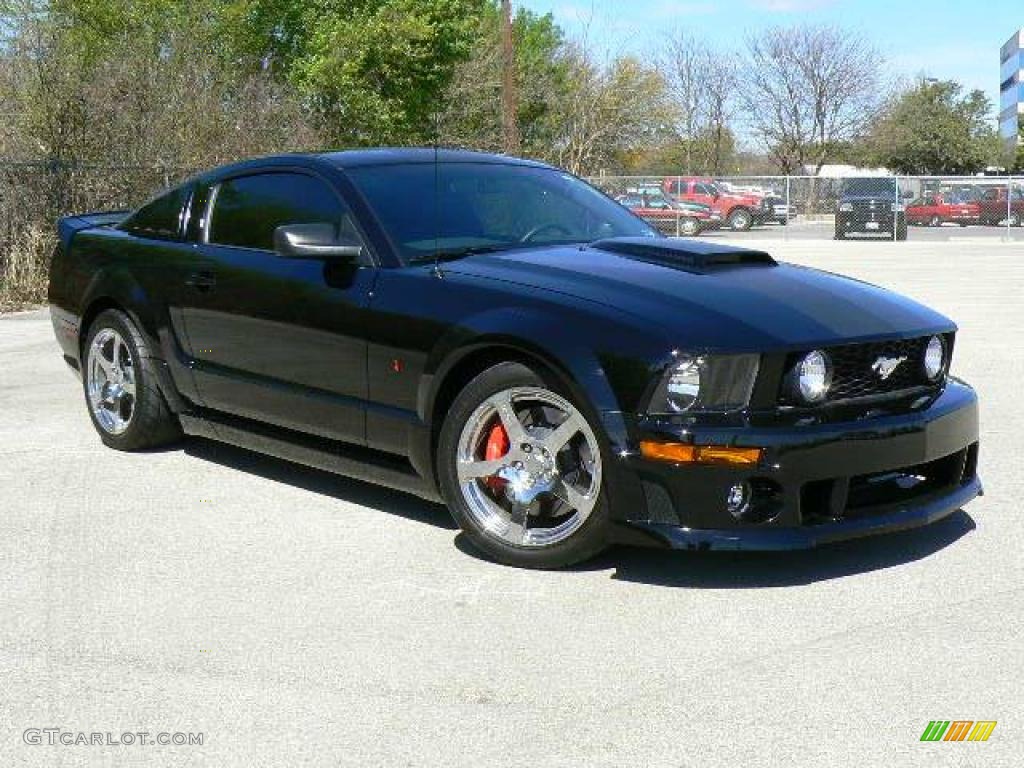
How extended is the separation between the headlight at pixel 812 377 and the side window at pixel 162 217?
319 cm

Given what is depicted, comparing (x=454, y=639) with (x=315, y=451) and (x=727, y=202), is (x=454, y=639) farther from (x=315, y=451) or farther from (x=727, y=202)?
(x=727, y=202)

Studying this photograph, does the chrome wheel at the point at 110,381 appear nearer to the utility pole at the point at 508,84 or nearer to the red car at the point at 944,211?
the utility pole at the point at 508,84

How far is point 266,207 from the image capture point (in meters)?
5.79

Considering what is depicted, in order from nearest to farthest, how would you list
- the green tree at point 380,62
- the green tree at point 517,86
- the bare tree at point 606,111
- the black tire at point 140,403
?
the black tire at point 140,403, the green tree at point 380,62, the green tree at point 517,86, the bare tree at point 606,111

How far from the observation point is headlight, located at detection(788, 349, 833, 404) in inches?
168

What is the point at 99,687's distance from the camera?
3621mm

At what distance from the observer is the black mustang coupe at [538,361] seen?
4227mm

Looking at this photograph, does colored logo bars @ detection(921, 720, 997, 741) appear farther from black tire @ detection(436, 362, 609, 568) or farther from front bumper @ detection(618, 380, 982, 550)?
black tire @ detection(436, 362, 609, 568)

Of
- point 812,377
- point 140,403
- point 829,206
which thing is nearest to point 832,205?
point 829,206

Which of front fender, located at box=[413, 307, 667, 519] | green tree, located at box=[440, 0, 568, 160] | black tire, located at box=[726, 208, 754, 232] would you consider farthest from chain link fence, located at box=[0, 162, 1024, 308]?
front fender, located at box=[413, 307, 667, 519]

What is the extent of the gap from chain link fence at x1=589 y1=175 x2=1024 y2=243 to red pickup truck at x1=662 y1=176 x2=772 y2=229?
1.0 inches

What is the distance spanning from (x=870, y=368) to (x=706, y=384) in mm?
639

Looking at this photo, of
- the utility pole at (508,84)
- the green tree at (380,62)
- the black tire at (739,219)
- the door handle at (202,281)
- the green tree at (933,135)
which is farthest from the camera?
the green tree at (933,135)

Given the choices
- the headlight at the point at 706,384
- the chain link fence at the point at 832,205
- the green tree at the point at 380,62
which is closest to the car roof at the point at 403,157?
the headlight at the point at 706,384
